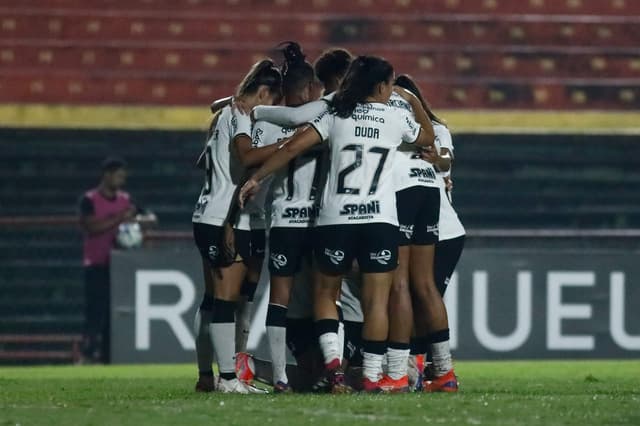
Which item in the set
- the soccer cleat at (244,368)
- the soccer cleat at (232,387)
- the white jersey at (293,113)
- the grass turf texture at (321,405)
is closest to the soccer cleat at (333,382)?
the grass turf texture at (321,405)

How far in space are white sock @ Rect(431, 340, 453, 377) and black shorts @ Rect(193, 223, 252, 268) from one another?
44.6 inches

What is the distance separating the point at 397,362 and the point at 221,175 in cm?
133

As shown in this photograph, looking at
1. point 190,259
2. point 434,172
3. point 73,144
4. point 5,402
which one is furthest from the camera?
point 73,144

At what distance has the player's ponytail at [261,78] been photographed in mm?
8008

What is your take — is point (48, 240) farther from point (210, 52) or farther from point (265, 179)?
point (265, 179)

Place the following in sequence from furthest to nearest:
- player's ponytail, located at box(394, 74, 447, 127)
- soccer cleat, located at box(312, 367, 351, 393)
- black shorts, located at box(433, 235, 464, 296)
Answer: black shorts, located at box(433, 235, 464, 296)
player's ponytail, located at box(394, 74, 447, 127)
soccer cleat, located at box(312, 367, 351, 393)

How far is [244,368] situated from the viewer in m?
8.22

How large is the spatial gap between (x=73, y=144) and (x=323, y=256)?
8.77 meters

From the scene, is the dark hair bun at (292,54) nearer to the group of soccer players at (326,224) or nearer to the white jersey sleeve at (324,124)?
the group of soccer players at (326,224)

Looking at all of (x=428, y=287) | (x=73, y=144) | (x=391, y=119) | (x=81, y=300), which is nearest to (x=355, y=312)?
(x=428, y=287)

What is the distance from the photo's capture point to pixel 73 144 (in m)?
16.1

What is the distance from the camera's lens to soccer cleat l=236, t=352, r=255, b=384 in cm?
820

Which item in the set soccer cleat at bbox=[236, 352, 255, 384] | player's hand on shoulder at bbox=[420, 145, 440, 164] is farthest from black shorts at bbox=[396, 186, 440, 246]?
soccer cleat at bbox=[236, 352, 255, 384]

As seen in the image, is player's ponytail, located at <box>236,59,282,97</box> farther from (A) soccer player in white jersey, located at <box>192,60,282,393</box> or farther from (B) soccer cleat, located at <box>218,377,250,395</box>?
(B) soccer cleat, located at <box>218,377,250,395</box>
